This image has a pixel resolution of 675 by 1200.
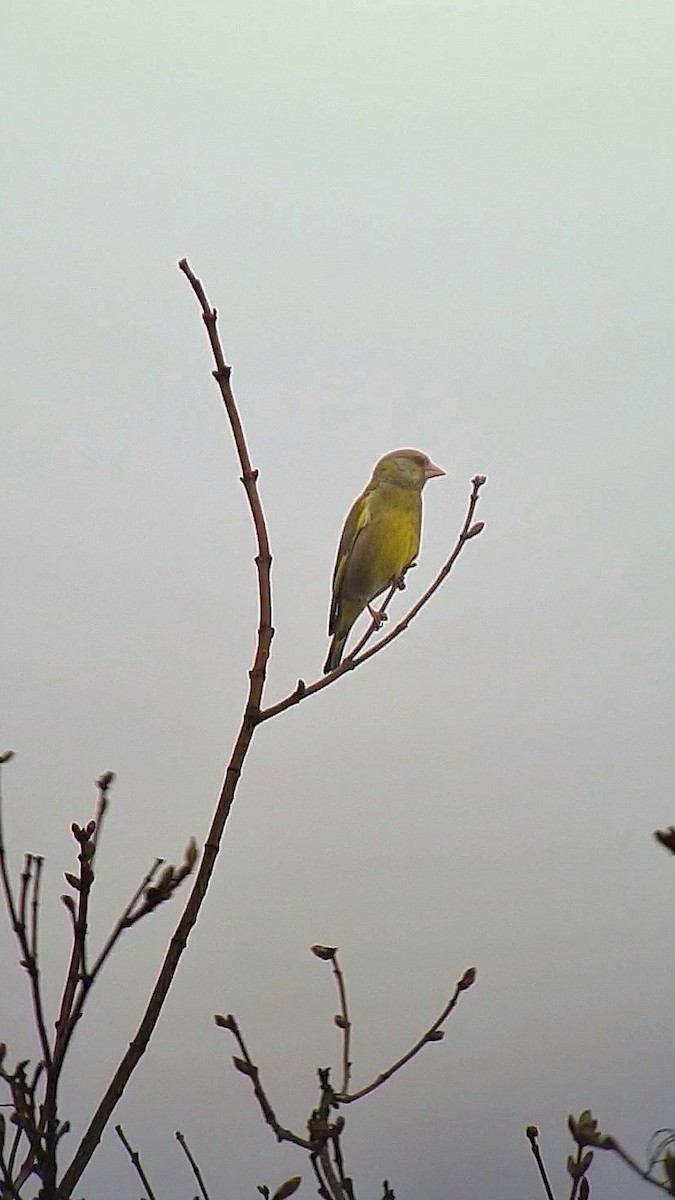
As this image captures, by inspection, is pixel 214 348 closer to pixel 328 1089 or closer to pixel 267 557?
pixel 267 557

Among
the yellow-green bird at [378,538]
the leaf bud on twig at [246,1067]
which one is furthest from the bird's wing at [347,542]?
the leaf bud on twig at [246,1067]

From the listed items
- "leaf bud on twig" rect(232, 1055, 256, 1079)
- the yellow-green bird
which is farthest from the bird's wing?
"leaf bud on twig" rect(232, 1055, 256, 1079)

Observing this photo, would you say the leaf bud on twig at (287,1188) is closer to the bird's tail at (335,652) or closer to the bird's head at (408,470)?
the bird's tail at (335,652)

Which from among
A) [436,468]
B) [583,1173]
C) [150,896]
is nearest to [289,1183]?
[583,1173]

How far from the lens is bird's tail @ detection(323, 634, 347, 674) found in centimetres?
262

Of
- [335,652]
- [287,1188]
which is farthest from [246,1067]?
[335,652]

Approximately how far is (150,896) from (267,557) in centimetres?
26

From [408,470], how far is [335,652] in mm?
509

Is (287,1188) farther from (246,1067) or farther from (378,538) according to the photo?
(378,538)

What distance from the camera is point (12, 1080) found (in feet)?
2.74

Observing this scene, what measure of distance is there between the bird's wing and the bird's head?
0.25 feet

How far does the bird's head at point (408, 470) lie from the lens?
279 cm

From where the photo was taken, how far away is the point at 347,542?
278cm

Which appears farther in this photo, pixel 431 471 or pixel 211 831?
pixel 431 471
